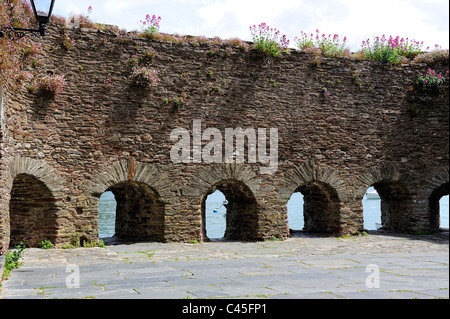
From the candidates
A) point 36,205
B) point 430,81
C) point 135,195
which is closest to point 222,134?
point 135,195

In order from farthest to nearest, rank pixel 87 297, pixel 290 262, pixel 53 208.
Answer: pixel 53 208 → pixel 290 262 → pixel 87 297

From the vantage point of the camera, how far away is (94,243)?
981 centimetres

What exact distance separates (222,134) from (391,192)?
5.61 meters

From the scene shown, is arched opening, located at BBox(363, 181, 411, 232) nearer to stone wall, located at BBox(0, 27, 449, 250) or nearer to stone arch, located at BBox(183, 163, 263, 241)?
stone wall, located at BBox(0, 27, 449, 250)

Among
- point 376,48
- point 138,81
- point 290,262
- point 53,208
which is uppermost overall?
point 376,48

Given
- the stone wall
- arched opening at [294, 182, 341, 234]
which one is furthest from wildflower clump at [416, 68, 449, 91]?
arched opening at [294, 182, 341, 234]

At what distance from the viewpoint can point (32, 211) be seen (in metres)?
9.61

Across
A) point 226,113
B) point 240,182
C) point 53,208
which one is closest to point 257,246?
point 240,182

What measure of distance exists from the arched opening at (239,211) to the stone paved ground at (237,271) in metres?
0.72

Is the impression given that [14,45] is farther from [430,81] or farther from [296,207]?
[430,81]

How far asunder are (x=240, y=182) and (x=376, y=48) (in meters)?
5.72

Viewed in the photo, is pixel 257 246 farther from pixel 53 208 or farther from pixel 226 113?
pixel 53 208

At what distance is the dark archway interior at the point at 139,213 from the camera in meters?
10.6

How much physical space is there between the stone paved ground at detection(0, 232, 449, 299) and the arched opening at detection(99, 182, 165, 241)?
1.94ft
